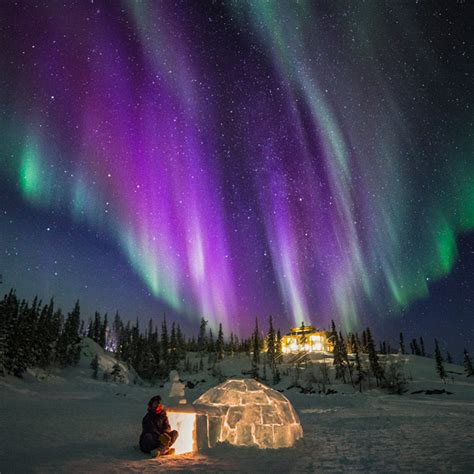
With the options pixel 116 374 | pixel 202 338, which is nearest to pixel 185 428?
pixel 116 374

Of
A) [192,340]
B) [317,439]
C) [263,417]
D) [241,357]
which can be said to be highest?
[192,340]

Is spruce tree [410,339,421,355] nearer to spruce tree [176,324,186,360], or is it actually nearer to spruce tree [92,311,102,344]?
spruce tree [176,324,186,360]

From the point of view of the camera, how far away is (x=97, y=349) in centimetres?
7112

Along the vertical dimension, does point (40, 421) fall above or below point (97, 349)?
below

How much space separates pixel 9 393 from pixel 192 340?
108 meters

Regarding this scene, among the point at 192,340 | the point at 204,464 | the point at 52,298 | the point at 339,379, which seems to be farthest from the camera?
the point at 192,340

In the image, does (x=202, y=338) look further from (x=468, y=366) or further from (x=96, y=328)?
(x=468, y=366)

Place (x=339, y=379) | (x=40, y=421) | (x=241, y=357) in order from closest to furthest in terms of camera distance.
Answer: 1. (x=40, y=421)
2. (x=339, y=379)
3. (x=241, y=357)

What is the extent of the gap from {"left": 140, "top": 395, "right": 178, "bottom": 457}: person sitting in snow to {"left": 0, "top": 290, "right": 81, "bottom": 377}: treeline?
3571cm

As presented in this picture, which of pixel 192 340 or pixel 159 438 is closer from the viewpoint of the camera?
pixel 159 438

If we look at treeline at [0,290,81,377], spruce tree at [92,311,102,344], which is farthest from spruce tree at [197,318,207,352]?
treeline at [0,290,81,377]

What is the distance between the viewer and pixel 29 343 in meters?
46.2

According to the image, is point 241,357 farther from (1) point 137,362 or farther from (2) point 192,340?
(2) point 192,340

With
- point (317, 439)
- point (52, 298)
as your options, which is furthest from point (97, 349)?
point (317, 439)
